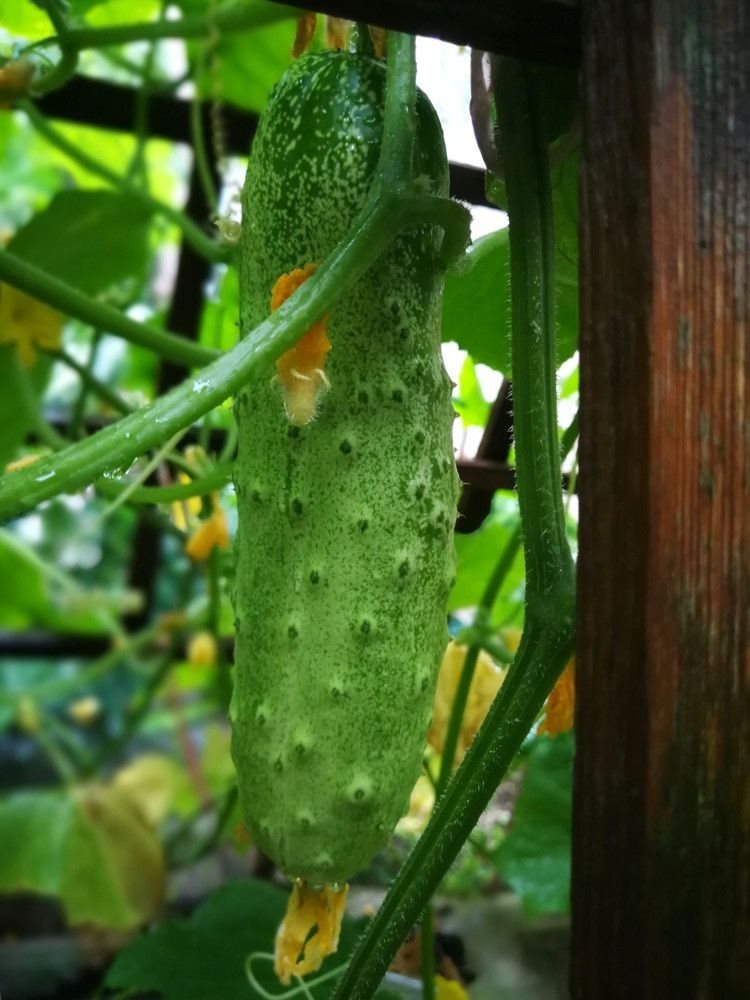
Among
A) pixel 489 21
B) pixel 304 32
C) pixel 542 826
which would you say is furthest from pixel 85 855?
pixel 489 21

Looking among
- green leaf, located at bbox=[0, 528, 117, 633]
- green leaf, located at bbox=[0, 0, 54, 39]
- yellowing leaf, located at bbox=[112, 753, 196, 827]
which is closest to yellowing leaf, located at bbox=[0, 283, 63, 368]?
green leaf, located at bbox=[0, 0, 54, 39]

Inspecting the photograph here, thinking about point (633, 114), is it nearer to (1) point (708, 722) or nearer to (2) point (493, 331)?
(1) point (708, 722)

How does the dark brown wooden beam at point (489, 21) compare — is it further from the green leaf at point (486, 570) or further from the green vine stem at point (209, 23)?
the green leaf at point (486, 570)

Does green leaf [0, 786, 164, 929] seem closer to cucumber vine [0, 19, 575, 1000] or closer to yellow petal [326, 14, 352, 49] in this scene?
cucumber vine [0, 19, 575, 1000]

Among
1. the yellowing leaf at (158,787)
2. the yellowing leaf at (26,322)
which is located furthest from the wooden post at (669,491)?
the yellowing leaf at (158,787)

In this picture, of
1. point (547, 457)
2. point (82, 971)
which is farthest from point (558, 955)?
point (82, 971)

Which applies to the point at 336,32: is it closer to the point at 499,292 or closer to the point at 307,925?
the point at 499,292
